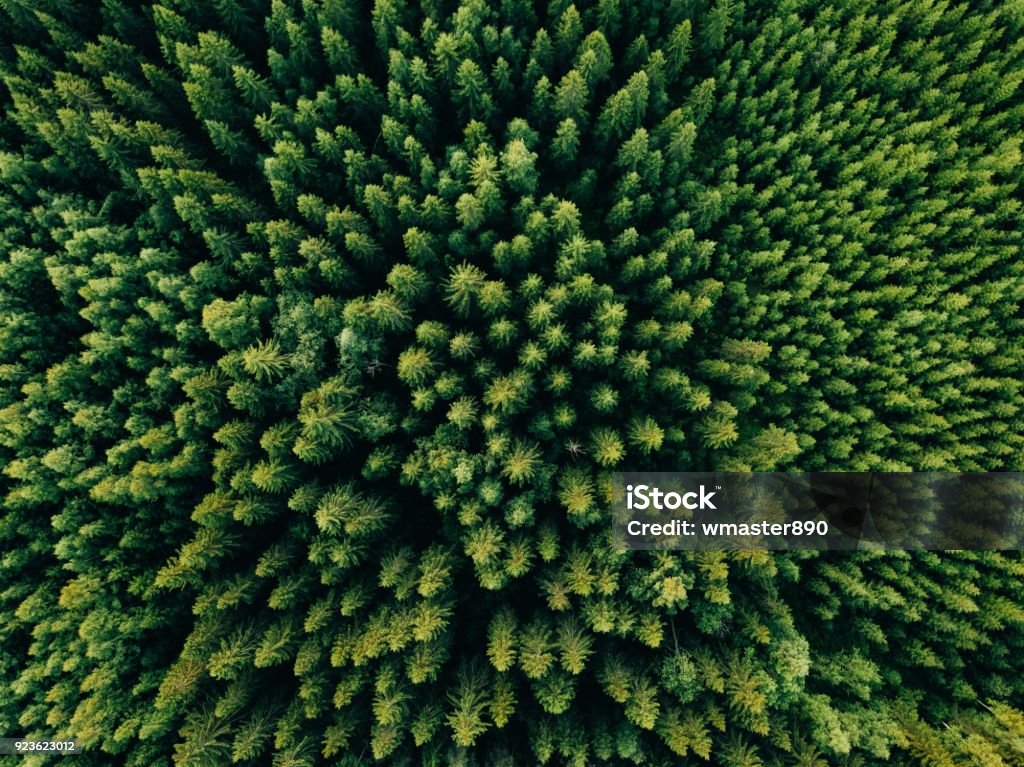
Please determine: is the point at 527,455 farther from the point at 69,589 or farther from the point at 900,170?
the point at 900,170

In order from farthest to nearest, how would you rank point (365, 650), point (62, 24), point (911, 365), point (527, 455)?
point (911, 365)
point (62, 24)
point (527, 455)
point (365, 650)

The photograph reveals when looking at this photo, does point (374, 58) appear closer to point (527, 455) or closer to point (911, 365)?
point (527, 455)

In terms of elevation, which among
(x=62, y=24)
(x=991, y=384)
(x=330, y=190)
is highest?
(x=62, y=24)

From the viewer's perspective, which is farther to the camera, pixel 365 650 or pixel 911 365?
pixel 911 365

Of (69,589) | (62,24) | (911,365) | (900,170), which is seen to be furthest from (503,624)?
(62,24)

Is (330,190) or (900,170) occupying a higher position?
(900,170)

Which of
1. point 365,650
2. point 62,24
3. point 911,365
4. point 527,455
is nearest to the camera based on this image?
point 365,650
